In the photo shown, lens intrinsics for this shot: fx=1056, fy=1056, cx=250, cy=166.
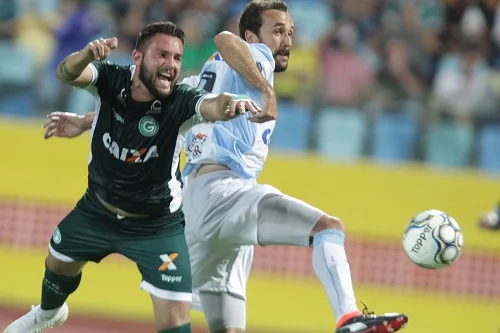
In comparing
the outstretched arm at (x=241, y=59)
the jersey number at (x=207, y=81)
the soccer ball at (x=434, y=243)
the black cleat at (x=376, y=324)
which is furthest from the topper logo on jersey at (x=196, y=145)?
the black cleat at (x=376, y=324)

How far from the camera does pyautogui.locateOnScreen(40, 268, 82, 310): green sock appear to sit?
705 cm

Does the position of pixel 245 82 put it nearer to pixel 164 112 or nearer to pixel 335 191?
pixel 164 112

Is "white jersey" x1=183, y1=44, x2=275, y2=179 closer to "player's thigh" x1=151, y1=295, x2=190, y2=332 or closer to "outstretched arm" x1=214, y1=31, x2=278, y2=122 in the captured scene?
"outstretched arm" x1=214, y1=31, x2=278, y2=122

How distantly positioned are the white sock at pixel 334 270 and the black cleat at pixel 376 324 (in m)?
0.16

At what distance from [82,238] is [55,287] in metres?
0.49

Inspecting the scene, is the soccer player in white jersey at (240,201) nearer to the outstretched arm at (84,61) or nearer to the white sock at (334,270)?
the white sock at (334,270)

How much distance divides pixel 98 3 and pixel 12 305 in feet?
12.2

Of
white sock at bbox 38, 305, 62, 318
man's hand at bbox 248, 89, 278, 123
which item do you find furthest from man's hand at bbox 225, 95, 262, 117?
white sock at bbox 38, 305, 62, 318

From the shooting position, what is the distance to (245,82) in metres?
7.12

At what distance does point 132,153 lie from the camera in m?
6.57

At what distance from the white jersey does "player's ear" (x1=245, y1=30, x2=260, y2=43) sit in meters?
0.25

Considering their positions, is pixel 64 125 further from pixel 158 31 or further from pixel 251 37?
pixel 251 37

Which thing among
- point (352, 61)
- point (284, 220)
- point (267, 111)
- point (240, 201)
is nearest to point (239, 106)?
point (267, 111)

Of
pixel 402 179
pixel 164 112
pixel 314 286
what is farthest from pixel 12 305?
pixel 164 112
